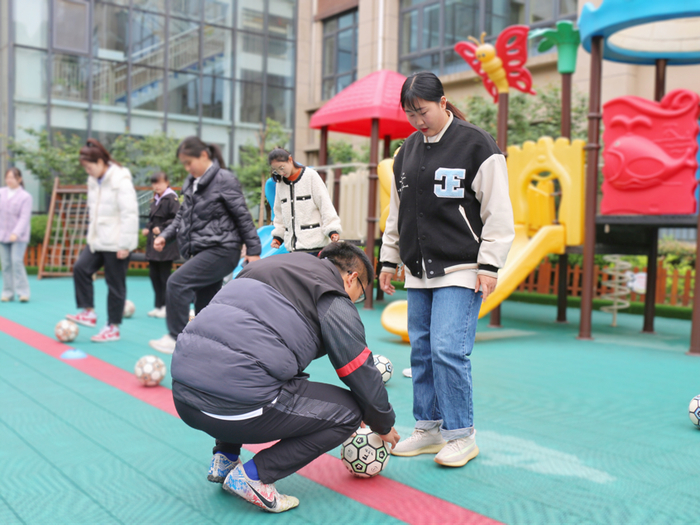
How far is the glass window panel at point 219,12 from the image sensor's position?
80.8 ft

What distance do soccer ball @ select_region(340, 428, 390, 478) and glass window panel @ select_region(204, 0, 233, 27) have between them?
24275 millimetres

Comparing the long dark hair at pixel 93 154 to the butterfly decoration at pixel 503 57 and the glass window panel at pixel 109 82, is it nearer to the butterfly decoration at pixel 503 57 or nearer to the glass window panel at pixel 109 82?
the butterfly decoration at pixel 503 57

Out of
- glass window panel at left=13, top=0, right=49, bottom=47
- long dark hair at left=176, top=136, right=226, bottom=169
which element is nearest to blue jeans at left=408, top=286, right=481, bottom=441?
long dark hair at left=176, top=136, right=226, bottom=169

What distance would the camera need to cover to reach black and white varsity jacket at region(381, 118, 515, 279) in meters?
3.10

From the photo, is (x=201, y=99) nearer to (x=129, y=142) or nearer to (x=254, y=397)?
(x=129, y=142)

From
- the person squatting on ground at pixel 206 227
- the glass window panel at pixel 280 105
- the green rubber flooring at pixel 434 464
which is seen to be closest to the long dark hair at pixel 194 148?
the person squatting on ground at pixel 206 227

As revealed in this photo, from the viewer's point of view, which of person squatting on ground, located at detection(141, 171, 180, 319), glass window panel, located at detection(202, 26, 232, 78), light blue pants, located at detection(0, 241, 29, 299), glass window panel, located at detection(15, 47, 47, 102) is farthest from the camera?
glass window panel, located at detection(202, 26, 232, 78)

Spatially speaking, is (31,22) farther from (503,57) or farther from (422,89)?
(422,89)

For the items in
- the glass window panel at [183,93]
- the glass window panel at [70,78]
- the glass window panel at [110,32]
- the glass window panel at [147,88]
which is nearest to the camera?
the glass window panel at [70,78]

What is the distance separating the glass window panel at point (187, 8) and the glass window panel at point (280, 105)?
12.6 feet

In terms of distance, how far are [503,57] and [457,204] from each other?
24.1 feet

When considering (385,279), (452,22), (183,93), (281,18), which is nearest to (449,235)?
(385,279)

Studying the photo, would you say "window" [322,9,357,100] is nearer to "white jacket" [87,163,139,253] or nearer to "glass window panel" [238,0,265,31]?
"glass window panel" [238,0,265,31]

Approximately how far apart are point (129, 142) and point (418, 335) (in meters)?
20.3
